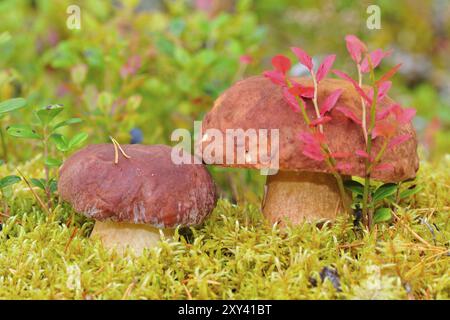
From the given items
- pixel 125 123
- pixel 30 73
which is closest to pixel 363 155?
pixel 125 123

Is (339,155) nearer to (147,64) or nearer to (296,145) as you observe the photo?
(296,145)

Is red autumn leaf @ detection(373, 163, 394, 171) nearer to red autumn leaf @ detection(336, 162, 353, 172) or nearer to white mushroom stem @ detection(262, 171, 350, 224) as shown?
red autumn leaf @ detection(336, 162, 353, 172)

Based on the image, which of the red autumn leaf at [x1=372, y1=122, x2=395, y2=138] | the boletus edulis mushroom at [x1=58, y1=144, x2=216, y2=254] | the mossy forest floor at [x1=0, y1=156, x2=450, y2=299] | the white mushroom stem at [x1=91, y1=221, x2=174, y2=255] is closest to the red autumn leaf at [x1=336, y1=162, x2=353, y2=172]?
the red autumn leaf at [x1=372, y1=122, x2=395, y2=138]

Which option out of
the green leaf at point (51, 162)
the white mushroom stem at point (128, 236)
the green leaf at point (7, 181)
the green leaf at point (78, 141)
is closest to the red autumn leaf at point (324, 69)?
the white mushroom stem at point (128, 236)

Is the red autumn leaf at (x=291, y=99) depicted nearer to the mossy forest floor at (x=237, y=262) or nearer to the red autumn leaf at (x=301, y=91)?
the red autumn leaf at (x=301, y=91)

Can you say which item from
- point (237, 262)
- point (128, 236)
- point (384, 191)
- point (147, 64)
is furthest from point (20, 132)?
point (147, 64)
